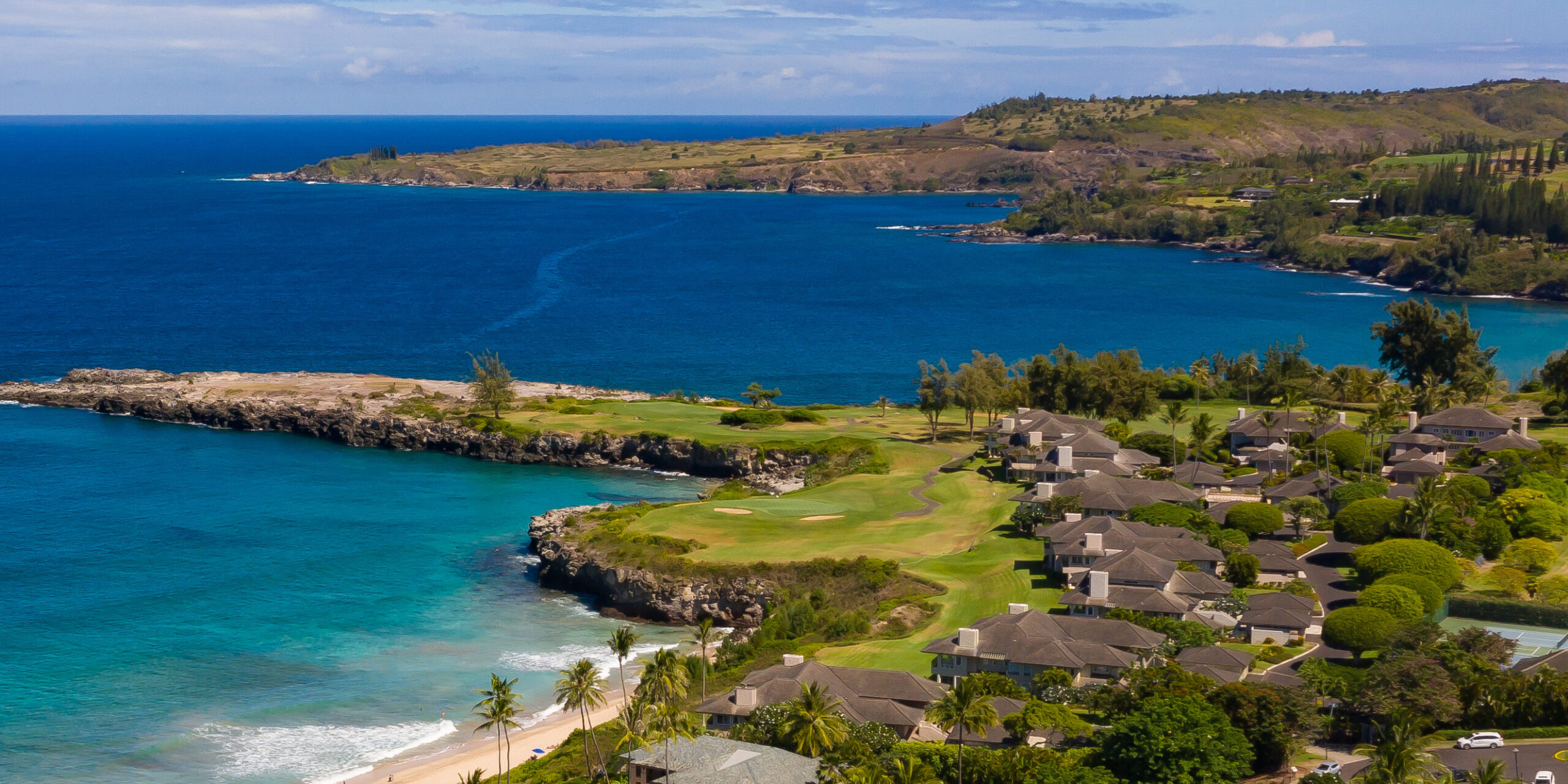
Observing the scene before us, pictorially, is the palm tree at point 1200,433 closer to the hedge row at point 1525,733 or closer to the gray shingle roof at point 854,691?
the hedge row at point 1525,733

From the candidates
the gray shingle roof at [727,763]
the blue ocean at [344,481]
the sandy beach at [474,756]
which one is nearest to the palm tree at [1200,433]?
the blue ocean at [344,481]

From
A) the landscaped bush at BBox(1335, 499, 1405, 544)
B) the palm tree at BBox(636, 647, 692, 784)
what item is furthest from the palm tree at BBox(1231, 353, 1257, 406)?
the palm tree at BBox(636, 647, 692, 784)

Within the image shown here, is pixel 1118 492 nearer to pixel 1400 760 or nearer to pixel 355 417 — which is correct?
pixel 1400 760

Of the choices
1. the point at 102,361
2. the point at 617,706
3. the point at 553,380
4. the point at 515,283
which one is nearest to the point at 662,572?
the point at 617,706

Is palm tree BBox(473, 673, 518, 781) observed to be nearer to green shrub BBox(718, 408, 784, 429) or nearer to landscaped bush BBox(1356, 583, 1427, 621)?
landscaped bush BBox(1356, 583, 1427, 621)

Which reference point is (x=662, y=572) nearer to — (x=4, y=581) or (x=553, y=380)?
(x=4, y=581)

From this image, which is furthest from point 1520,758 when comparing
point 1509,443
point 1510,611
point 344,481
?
point 344,481
